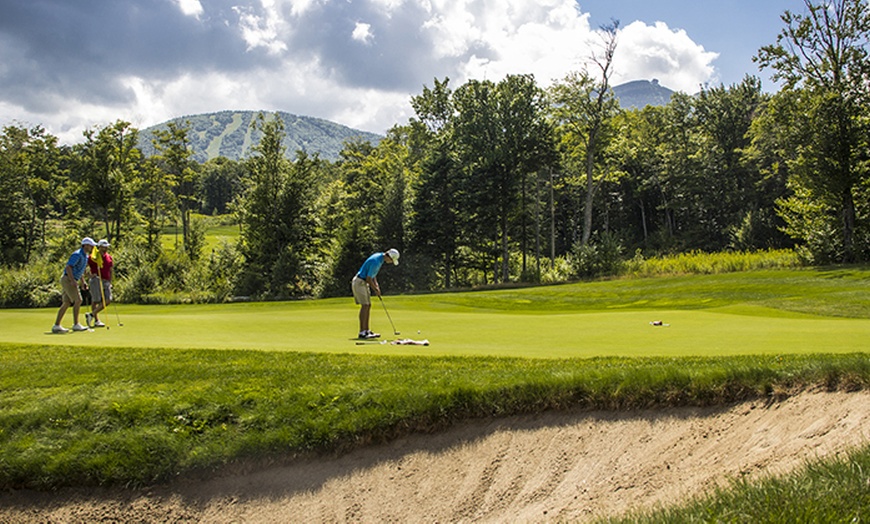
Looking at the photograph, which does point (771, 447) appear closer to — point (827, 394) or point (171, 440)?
point (827, 394)

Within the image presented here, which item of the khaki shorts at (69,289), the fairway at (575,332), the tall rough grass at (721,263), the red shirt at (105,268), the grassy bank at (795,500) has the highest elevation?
the red shirt at (105,268)

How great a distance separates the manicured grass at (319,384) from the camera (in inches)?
269

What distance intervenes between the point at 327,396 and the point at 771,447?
515 centimetres

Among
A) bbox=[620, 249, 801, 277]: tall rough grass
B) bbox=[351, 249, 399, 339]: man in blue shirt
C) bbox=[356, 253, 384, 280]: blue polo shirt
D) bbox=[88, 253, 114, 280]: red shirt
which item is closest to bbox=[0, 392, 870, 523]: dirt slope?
bbox=[351, 249, 399, 339]: man in blue shirt

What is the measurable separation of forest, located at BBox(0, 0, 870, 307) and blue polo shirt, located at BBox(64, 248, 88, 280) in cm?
2203

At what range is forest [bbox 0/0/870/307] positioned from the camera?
105ft

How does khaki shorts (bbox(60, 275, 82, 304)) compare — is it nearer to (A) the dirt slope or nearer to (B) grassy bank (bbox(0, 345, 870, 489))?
(B) grassy bank (bbox(0, 345, 870, 489))

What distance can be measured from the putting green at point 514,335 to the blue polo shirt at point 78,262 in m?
1.71

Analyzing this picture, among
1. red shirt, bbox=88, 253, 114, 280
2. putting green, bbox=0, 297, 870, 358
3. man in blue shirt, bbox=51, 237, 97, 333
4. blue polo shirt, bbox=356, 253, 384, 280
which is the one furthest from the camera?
red shirt, bbox=88, 253, 114, 280

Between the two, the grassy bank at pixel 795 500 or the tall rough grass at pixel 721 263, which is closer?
the grassy bank at pixel 795 500

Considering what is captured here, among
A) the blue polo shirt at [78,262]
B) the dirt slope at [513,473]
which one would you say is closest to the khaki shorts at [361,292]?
the dirt slope at [513,473]

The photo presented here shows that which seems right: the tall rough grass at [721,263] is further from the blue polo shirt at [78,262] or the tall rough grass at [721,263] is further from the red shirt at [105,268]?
the blue polo shirt at [78,262]

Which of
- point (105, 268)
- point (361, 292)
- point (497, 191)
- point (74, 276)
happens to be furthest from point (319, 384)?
point (497, 191)

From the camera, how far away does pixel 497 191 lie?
4688 cm
